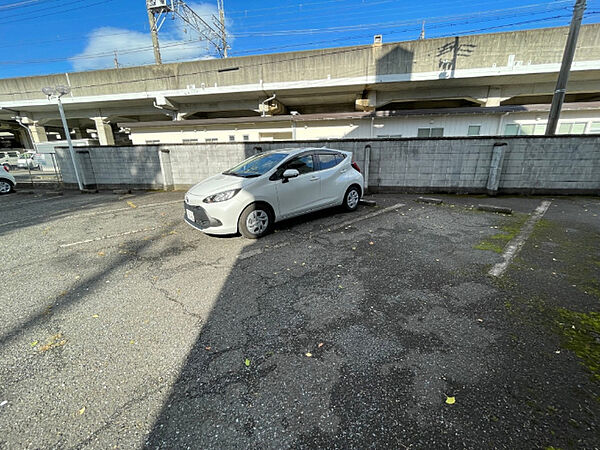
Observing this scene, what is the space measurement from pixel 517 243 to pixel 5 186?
649 inches

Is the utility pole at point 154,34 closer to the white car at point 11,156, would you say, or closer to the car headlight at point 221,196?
the white car at point 11,156

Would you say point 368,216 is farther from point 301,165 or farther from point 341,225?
point 301,165

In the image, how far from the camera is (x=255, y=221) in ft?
14.9

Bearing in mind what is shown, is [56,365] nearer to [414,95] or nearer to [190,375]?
[190,375]

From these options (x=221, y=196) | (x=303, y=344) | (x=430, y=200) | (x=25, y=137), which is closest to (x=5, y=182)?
(x=221, y=196)

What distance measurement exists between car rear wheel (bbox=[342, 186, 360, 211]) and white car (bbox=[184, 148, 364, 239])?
203mm

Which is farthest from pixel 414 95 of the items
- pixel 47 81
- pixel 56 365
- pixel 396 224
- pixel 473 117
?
pixel 47 81

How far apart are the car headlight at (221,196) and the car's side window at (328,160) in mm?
1921

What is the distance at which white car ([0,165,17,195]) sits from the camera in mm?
10328

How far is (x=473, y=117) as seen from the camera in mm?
12898

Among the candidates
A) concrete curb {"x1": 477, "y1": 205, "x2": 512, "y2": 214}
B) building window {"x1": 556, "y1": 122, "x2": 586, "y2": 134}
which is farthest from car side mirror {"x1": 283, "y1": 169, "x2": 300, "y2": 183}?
building window {"x1": 556, "y1": 122, "x2": 586, "y2": 134}

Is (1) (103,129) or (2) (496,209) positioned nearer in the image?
(2) (496,209)

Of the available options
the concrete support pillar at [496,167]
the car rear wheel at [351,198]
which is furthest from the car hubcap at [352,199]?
the concrete support pillar at [496,167]

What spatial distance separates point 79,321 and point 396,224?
5045 mm
